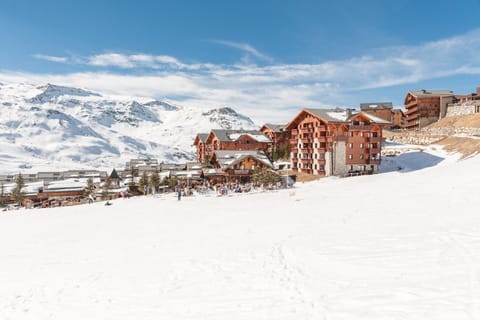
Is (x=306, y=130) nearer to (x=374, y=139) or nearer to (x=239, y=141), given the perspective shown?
(x=374, y=139)

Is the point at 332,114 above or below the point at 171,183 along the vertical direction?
above

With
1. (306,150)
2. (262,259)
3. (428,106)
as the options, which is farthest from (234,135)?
(262,259)

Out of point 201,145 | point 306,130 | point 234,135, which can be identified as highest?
point 234,135

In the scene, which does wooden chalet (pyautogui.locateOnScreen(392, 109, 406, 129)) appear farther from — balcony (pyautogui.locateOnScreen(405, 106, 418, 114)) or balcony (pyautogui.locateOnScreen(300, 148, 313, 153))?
balcony (pyautogui.locateOnScreen(300, 148, 313, 153))

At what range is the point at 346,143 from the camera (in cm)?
4534

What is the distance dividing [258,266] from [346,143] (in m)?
38.9

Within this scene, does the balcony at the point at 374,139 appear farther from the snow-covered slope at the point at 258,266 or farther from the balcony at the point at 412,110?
the balcony at the point at 412,110

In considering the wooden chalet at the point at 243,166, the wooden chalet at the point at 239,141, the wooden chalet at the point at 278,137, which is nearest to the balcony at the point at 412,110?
the wooden chalet at the point at 278,137

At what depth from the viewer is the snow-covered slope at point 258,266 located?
7.29 meters

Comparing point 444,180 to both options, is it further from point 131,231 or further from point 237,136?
point 237,136

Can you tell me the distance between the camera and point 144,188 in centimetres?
4269

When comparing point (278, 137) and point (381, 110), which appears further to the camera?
point (381, 110)

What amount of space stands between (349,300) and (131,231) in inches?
522

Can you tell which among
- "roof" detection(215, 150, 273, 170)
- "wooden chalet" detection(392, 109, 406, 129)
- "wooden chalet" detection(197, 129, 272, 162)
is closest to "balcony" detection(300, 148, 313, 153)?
"roof" detection(215, 150, 273, 170)
